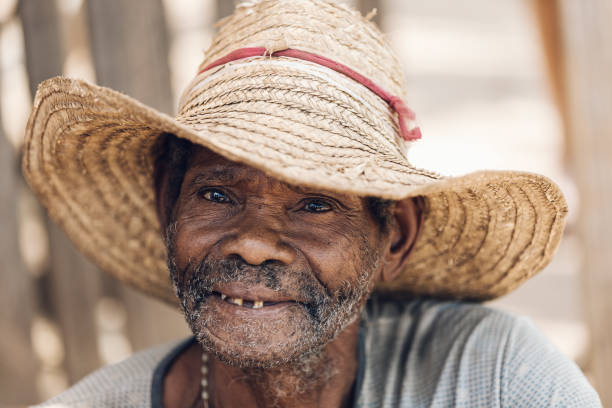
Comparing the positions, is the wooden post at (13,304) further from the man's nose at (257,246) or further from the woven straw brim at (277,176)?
the man's nose at (257,246)

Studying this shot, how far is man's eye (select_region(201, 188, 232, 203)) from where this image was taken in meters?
1.67

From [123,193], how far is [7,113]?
36.4 inches

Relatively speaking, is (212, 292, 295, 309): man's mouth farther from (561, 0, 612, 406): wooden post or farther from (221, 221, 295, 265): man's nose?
(561, 0, 612, 406): wooden post

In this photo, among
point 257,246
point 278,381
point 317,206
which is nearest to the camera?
point 257,246

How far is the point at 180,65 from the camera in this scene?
9.39 ft

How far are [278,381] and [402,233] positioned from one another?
54cm

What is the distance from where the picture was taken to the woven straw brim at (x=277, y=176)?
1395 mm

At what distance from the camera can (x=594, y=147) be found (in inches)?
101

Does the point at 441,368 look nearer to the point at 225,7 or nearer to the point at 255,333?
the point at 255,333

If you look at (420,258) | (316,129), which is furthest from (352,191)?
(420,258)

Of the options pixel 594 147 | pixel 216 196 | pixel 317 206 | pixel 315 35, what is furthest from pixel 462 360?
pixel 594 147

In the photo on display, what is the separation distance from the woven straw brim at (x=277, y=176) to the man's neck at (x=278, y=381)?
0.34 metres

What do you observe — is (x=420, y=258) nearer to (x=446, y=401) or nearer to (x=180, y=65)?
(x=446, y=401)

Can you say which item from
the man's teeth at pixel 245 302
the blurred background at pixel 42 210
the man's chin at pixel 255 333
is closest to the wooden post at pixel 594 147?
the blurred background at pixel 42 210
